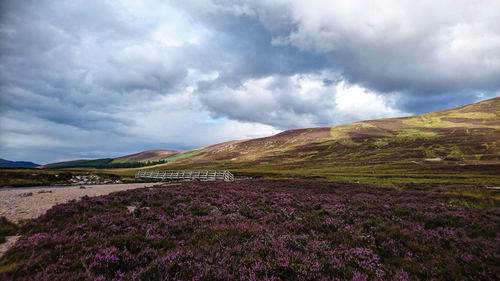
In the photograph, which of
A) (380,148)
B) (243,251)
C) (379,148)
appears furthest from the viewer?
(379,148)

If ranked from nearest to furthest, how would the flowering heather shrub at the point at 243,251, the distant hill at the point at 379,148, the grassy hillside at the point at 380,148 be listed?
the flowering heather shrub at the point at 243,251 < the grassy hillside at the point at 380,148 < the distant hill at the point at 379,148

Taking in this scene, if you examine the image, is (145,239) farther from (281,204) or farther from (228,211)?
(281,204)

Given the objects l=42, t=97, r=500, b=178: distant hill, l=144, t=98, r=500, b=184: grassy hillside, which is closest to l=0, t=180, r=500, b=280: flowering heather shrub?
l=144, t=98, r=500, b=184: grassy hillside

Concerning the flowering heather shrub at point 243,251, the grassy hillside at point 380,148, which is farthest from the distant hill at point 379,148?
the flowering heather shrub at point 243,251

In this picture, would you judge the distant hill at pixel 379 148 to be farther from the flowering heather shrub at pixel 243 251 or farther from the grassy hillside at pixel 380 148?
the flowering heather shrub at pixel 243 251

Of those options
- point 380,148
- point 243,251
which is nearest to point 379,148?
point 380,148

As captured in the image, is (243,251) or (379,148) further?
(379,148)

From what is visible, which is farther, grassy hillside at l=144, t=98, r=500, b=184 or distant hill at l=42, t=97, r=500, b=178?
distant hill at l=42, t=97, r=500, b=178

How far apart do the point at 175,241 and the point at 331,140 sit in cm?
18689

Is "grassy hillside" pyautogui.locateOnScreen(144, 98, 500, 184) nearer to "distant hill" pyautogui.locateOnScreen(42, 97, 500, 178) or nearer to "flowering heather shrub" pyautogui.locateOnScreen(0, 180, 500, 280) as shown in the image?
"distant hill" pyautogui.locateOnScreen(42, 97, 500, 178)

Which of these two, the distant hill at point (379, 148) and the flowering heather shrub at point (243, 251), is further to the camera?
the distant hill at point (379, 148)

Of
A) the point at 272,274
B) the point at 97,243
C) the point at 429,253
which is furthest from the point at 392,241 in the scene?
the point at 97,243

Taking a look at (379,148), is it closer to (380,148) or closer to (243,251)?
(380,148)

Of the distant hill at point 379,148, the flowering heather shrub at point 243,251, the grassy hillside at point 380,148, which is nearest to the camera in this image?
the flowering heather shrub at point 243,251
